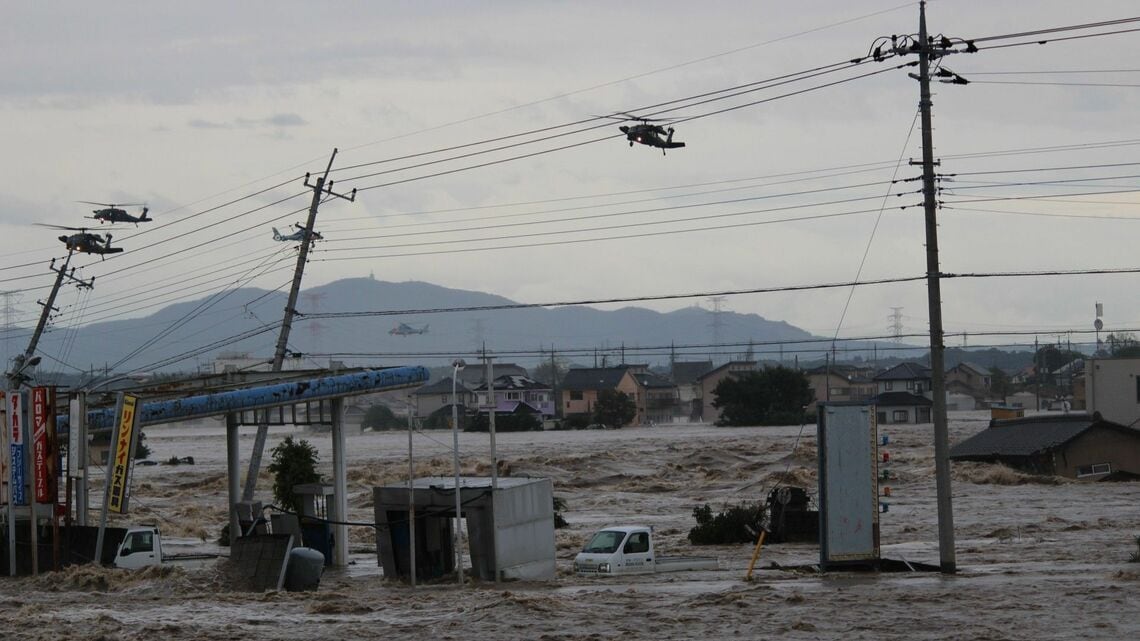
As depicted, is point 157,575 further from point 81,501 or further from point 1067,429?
point 1067,429

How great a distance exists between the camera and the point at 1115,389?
72875 millimetres

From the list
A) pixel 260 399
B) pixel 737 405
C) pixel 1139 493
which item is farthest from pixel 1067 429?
pixel 737 405

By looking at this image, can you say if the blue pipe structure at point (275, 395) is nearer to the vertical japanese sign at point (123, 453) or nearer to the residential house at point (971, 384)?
the vertical japanese sign at point (123, 453)

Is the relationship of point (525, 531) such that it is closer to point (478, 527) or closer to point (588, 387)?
point (478, 527)

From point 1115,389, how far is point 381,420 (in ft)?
400

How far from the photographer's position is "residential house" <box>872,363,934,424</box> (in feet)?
456

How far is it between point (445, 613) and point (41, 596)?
29.6 feet

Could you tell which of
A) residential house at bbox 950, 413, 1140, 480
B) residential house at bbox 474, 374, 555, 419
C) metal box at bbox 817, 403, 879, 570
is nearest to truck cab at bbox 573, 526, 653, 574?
metal box at bbox 817, 403, 879, 570

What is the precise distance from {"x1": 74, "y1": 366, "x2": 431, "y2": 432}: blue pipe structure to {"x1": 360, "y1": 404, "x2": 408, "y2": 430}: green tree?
14611 cm

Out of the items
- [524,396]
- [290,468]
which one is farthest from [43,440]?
[524,396]

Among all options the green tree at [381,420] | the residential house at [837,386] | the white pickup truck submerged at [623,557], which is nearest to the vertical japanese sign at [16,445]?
the white pickup truck submerged at [623,557]

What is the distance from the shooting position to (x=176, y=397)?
34.9 metres

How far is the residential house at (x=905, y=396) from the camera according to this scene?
139 m

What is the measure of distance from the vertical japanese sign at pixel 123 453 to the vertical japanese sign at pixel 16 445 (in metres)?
2.43
